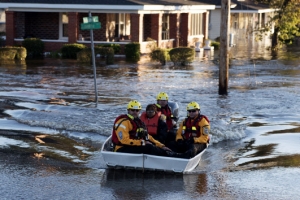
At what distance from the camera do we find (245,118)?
20.0m

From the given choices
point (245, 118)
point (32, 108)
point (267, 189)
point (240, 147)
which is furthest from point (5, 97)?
point (267, 189)

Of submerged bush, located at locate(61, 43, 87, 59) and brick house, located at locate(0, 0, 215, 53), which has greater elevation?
brick house, located at locate(0, 0, 215, 53)

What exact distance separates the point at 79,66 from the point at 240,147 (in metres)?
19.8

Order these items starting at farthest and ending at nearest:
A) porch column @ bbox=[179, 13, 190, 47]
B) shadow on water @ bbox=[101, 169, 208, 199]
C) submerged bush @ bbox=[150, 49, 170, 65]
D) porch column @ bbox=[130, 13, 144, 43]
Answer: porch column @ bbox=[179, 13, 190, 47], porch column @ bbox=[130, 13, 144, 43], submerged bush @ bbox=[150, 49, 170, 65], shadow on water @ bbox=[101, 169, 208, 199]

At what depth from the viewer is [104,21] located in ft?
140

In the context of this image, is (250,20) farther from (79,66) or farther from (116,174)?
(116,174)

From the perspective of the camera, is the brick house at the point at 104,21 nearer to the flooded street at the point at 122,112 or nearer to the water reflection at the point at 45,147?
the flooded street at the point at 122,112

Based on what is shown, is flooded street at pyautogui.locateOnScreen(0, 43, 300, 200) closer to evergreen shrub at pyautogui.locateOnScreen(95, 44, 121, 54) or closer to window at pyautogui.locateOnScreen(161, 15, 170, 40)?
evergreen shrub at pyautogui.locateOnScreen(95, 44, 121, 54)

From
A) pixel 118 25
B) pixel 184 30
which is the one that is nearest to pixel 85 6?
pixel 118 25

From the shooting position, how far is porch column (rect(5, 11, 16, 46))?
1625 inches

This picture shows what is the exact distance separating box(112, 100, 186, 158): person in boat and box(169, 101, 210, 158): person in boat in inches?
28.5

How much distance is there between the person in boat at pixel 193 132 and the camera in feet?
43.2

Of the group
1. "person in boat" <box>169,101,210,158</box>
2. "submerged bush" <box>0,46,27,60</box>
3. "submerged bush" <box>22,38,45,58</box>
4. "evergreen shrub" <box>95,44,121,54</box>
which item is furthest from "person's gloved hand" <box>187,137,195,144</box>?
"submerged bush" <box>22,38,45,58</box>

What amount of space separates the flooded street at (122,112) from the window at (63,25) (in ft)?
28.6
